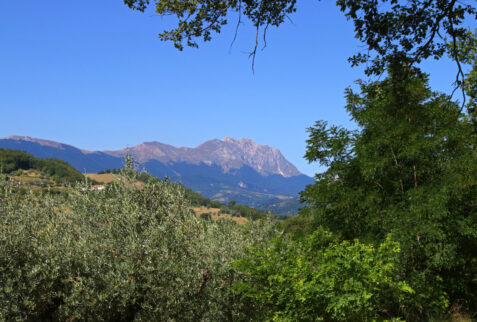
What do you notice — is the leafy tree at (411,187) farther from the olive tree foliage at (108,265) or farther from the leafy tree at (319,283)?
the olive tree foliage at (108,265)

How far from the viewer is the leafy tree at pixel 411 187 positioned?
38.4 feet

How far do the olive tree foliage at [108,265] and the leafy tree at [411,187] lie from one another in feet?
23.4

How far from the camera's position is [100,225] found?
8.76m

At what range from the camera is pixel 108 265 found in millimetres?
7039

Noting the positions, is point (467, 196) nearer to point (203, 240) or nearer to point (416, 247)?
point (416, 247)

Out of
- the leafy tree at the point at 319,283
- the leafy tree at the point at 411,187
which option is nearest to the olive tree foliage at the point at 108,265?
the leafy tree at the point at 319,283

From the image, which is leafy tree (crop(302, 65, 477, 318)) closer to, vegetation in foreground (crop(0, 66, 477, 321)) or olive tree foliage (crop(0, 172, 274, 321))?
vegetation in foreground (crop(0, 66, 477, 321))

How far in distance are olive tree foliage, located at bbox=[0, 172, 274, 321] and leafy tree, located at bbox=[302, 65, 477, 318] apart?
7118 millimetres

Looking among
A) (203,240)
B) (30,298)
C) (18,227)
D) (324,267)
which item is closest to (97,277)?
(30,298)

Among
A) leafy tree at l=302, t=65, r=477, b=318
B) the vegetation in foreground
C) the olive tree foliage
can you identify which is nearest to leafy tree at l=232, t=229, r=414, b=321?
the vegetation in foreground

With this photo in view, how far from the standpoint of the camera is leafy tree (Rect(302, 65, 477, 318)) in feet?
38.4

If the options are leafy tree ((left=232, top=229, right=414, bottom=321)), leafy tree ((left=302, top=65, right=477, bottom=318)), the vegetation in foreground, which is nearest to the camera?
leafy tree ((left=232, top=229, right=414, bottom=321))

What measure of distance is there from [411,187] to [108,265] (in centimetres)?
1289

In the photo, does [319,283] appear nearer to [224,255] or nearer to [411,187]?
[224,255]
